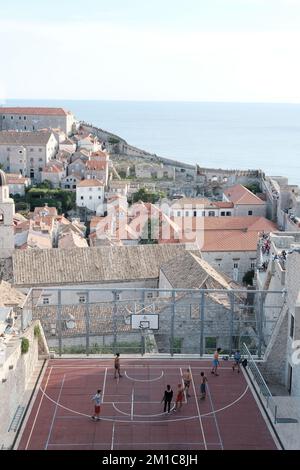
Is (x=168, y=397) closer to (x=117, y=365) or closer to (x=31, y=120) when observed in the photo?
(x=117, y=365)

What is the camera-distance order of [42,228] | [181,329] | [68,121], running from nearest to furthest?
[181,329], [42,228], [68,121]

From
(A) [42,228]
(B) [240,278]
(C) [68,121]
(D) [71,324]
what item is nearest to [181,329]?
(D) [71,324]

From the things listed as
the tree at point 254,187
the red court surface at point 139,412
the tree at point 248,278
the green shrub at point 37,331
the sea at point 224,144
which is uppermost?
the sea at point 224,144

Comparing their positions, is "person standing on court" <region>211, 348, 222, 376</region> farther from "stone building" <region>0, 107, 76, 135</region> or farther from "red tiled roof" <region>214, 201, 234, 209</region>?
"stone building" <region>0, 107, 76, 135</region>

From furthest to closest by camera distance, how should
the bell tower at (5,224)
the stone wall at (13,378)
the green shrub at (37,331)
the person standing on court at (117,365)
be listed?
1. the bell tower at (5,224)
2. the green shrub at (37,331)
3. the person standing on court at (117,365)
4. the stone wall at (13,378)

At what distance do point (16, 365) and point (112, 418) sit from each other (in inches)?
89.8

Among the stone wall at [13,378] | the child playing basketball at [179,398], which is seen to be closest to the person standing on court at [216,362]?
the child playing basketball at [179,398]

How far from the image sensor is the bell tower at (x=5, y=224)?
25281 millimetres

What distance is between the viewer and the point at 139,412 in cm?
1353

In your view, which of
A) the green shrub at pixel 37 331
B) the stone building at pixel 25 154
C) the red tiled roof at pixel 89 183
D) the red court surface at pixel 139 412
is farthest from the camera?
the stone building at pixel 25 154

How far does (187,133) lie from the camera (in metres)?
142

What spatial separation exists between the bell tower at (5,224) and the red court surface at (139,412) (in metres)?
10.2

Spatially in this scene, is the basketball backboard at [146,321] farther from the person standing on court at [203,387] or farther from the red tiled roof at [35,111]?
the red tiled roof at [35,111]

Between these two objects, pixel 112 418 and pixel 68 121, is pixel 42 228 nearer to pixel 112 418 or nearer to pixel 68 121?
pixel 112 418
